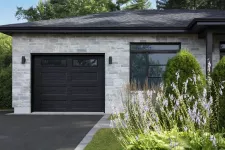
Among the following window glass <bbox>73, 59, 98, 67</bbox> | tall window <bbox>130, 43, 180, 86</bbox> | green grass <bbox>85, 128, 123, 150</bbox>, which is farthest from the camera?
window glass <bbox>73, 59, 98, 67</bbox>

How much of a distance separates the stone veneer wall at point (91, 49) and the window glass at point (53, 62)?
429mm

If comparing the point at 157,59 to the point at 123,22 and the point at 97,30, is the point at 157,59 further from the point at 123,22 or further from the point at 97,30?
the point at 97,30

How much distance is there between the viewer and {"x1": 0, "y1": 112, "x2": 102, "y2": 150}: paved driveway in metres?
5.69

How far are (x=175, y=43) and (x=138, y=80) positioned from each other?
6.88ft

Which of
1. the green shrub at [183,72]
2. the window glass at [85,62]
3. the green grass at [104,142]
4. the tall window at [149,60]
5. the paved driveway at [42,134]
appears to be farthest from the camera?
the window glass at [85,62]

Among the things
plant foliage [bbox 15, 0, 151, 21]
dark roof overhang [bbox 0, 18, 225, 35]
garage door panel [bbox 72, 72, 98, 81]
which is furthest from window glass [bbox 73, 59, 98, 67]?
plant foliage [bbox 15, 0, 151, 21]

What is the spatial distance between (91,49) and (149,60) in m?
2.39

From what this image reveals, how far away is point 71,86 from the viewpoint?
11406 millimetres

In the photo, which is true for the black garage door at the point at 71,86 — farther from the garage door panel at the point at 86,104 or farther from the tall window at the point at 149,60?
the tall window at the point at 149,60

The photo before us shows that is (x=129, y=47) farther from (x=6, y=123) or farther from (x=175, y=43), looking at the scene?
(x=6, y=123)

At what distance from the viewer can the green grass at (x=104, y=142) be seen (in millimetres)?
5241

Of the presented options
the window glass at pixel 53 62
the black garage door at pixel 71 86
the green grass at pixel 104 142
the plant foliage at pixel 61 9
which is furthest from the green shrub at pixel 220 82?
the plant foliage at pixel 61 9

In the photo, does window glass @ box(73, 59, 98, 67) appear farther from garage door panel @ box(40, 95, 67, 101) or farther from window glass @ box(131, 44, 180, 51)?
window glass @ box(131, 44, 180, 51)

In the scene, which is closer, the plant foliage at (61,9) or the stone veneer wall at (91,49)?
the stone veneer wall at (91,49)
